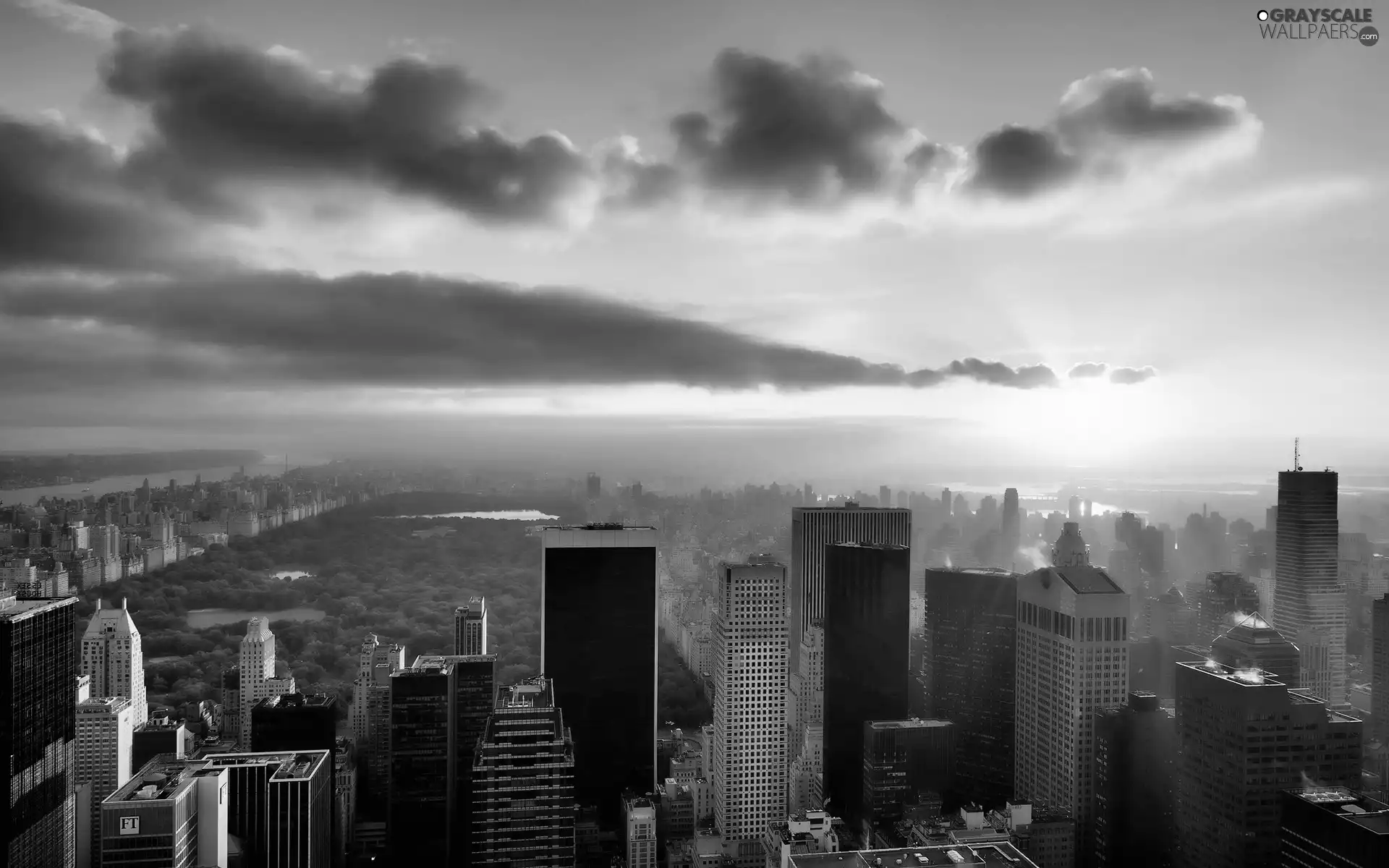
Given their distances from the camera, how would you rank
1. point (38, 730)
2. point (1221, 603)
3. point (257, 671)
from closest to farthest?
1. point (38, 730)
2. point (257, 671)
3. point (1221, 603)

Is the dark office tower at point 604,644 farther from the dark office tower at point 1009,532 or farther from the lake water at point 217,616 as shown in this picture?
the dark office tower at point 1009,532

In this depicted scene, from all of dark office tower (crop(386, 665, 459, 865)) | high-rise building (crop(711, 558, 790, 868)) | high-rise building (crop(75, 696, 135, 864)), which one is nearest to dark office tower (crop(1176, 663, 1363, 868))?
high-rise building (crop(711, 558, 790, 868))

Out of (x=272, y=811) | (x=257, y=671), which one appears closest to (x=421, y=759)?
(x=257, y=671)

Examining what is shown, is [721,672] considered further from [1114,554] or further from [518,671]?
[1114,554]

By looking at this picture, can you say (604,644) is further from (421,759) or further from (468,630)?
(421,759)

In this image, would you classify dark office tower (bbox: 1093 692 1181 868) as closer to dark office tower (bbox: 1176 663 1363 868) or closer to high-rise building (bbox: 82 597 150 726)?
dark office tower (bbox: 1176 663 1363 868)
